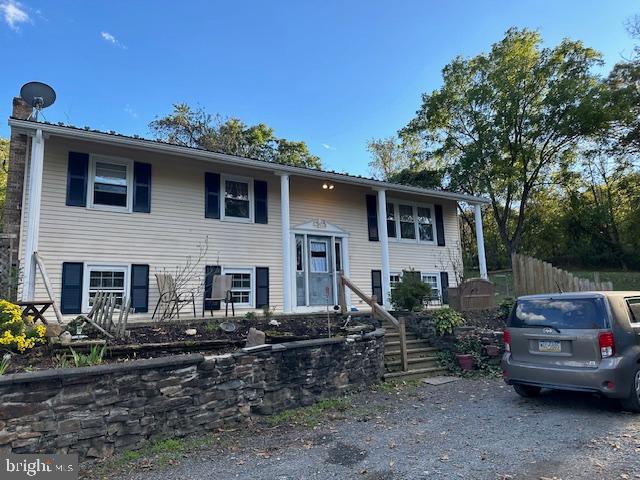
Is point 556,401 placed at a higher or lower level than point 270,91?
lower

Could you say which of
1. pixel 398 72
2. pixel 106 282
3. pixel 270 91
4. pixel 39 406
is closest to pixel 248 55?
pixel 270 91

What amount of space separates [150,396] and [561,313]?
5343 millimetres

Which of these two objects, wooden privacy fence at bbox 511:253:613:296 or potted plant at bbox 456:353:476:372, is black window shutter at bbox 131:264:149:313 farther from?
wooden privacy fence at bbox 511:253:613:296

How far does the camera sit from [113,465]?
13.6 ft

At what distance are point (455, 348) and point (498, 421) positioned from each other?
13.1 ft

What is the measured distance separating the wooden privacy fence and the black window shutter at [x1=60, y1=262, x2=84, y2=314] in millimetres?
11715

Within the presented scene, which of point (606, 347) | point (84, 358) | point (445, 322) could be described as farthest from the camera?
point (445, 322)

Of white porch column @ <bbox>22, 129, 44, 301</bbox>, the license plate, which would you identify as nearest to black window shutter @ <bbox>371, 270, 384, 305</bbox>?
the license plate

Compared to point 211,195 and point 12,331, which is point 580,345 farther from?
point 211,195

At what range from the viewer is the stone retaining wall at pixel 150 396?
4043 millimetres

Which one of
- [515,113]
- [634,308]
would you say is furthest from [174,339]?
[515,113]

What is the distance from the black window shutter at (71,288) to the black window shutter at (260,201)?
178 inches

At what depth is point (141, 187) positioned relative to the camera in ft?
32.7

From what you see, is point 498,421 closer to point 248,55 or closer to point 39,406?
point 39,406
